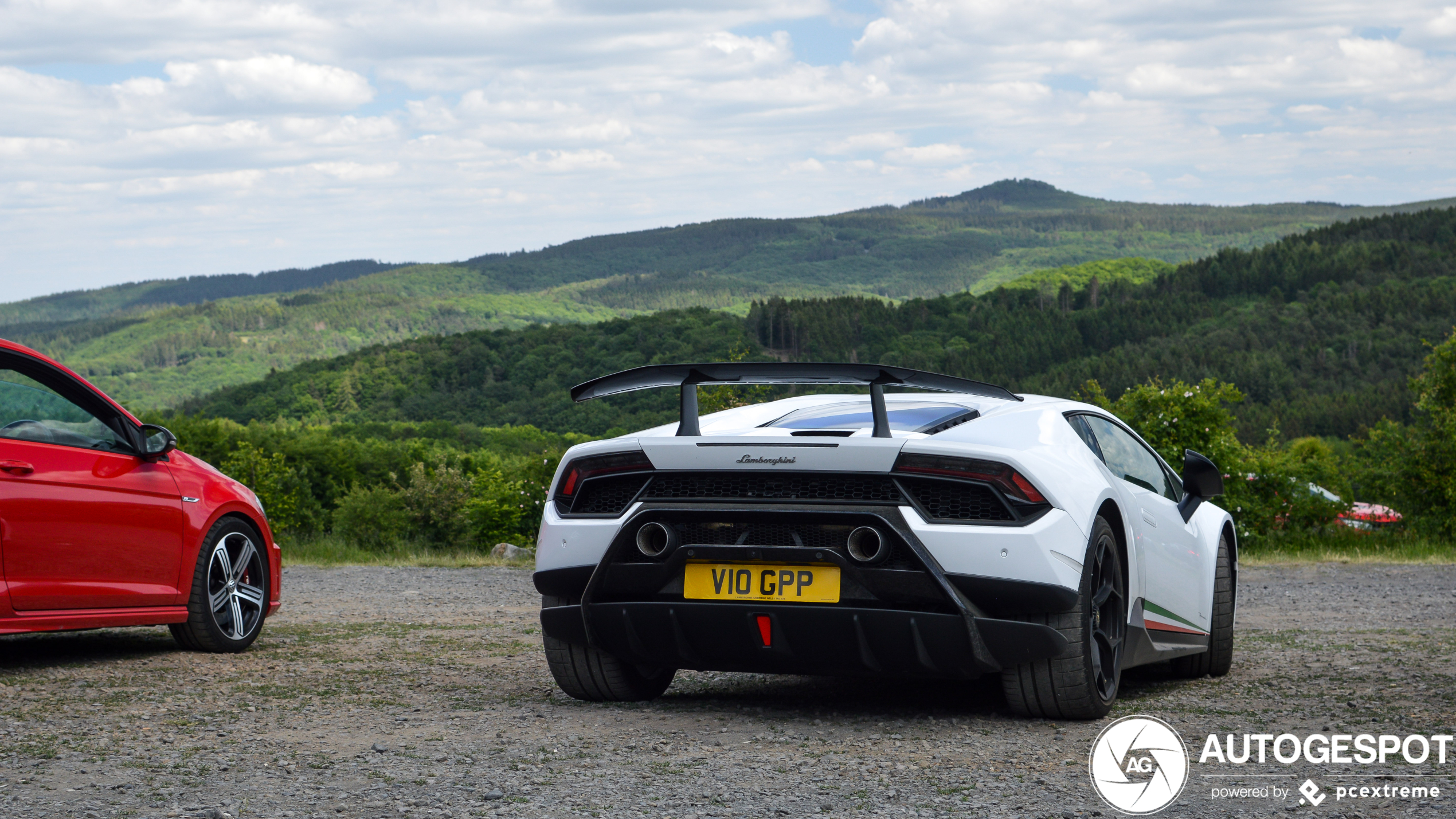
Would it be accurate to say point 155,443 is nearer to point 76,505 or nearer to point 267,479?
point 76,505

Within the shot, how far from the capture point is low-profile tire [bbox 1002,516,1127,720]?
4684mm

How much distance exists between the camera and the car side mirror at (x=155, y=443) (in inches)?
259

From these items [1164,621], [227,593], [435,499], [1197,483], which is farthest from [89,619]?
[435,499]

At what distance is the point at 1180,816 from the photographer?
3.50 metres

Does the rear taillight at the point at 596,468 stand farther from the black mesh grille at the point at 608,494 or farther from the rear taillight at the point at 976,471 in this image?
the rear taillight at the point at 976,471

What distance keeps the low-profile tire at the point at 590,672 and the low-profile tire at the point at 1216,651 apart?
8.90ft

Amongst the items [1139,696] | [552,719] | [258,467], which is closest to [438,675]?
[552,719]

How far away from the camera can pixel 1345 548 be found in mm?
17359

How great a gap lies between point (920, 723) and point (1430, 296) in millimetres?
163985

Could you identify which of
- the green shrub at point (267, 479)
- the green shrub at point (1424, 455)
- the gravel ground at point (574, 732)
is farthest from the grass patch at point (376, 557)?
the green shrub at point (267, 479)

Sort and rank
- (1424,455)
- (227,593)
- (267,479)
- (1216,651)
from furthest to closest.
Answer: (267,479)
(1424,455)
(227,593)
(1216,651)

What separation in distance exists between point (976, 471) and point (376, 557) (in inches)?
536

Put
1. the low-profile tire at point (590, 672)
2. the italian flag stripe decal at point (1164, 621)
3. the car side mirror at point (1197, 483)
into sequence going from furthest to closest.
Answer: the car side mirror at point (1197, 483)
the italian flag stripe decal at point (1164, 621)
the low-profile tire at point (590, 672)

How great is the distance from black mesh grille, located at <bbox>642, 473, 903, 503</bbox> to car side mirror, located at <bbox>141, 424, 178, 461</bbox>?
9.84 feet
